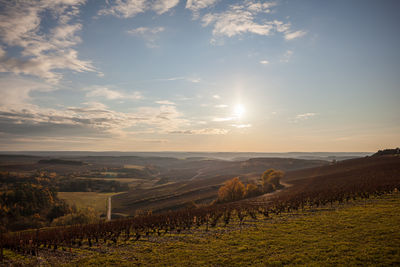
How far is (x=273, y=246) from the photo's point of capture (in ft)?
60.2

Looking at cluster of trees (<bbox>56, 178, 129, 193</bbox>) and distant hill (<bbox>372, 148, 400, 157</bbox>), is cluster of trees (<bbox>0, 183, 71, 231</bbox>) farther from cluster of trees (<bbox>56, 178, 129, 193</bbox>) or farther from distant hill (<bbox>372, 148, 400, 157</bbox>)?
distant hill (<bbox>372, 148, 400, 157</bbox>)

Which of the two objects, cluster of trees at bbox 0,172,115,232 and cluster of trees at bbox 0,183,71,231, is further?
cluster of trees at bbox 0,183,71,231

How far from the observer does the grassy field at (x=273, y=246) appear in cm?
1447

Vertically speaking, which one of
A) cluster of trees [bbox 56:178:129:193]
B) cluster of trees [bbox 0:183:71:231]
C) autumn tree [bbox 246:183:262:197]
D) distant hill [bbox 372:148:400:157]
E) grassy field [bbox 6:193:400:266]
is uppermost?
distant hill [bbox 372:148:400:157]

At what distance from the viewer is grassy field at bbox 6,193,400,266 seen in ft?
47.5

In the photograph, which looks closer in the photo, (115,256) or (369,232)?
(369,232)

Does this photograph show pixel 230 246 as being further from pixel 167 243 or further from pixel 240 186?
pixel 240 186

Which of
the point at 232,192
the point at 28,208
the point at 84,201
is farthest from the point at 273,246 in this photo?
the point at 84,201

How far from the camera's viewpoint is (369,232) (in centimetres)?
1778

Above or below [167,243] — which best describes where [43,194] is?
below

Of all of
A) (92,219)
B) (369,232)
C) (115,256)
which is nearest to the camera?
(369,232)

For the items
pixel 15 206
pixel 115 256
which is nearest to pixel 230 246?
pixel 115 256

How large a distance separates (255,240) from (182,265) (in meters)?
7.84

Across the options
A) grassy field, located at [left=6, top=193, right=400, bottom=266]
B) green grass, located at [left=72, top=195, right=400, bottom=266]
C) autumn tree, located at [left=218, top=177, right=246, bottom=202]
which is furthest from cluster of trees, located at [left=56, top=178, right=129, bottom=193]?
green grass, located at [left=72, top=195, right=400, bottom=266]
